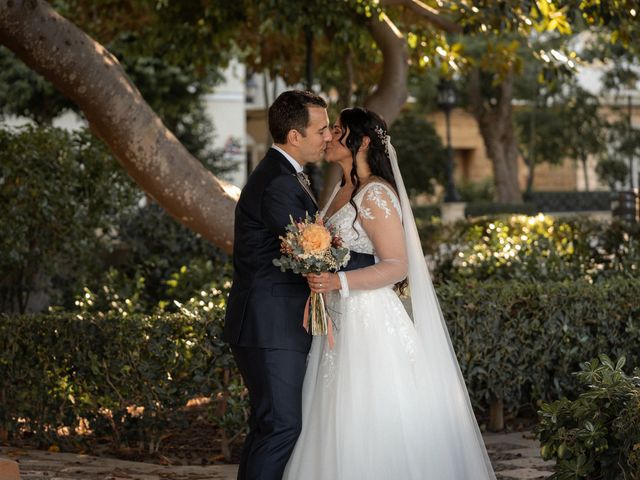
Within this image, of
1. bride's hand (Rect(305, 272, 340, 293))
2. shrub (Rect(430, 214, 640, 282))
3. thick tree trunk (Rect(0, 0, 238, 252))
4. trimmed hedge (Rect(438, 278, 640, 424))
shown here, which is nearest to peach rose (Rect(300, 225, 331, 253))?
bride's hand (Rect(305, 272, 340, 293))

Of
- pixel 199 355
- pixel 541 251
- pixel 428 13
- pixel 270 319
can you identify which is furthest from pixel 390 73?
pixel 270 319

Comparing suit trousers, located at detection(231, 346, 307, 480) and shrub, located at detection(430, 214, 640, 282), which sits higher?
shrub, located at detection(430, 214, 640, 282)

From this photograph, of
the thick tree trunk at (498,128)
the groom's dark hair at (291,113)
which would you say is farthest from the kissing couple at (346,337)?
the thick tree trunk at (498,128)

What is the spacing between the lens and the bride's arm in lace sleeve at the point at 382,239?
5.32m

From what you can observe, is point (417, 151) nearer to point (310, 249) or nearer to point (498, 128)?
point (498, 128)

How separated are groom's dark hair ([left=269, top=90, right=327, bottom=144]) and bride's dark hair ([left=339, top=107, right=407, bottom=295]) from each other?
1.11 ft

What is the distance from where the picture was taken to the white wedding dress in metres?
5.27

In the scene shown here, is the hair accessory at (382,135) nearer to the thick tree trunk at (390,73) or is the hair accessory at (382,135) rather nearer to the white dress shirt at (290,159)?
the white dress shirt at (290,159)

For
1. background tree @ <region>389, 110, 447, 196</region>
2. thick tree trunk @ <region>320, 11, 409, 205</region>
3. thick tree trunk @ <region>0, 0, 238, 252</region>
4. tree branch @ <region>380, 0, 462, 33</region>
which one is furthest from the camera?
background tree @ <region>389, 110, 447, 196</region>

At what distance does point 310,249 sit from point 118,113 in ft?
11.2

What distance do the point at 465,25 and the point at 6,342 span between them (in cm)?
462

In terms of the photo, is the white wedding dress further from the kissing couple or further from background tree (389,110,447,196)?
background tree (389,110,447,196)

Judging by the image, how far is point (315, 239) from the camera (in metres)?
4.83

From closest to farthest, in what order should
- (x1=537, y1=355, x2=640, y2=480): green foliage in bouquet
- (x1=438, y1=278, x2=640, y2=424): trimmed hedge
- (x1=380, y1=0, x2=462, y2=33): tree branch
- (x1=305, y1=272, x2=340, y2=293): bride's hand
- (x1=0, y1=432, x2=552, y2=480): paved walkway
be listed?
(x1=537, y1=355, x2=640, y2=480): green foliage in bouquet
(x1=305, y1=272, x2=340, y2=293): bride's hand
(x1=0, y1=432, x2=552, y2=480): paved walkway
(x1=438, y1=278, x2=640, y2=424): trimmed hedge
(x1=380, y1=0, x2=462, y2=33): tree branch
